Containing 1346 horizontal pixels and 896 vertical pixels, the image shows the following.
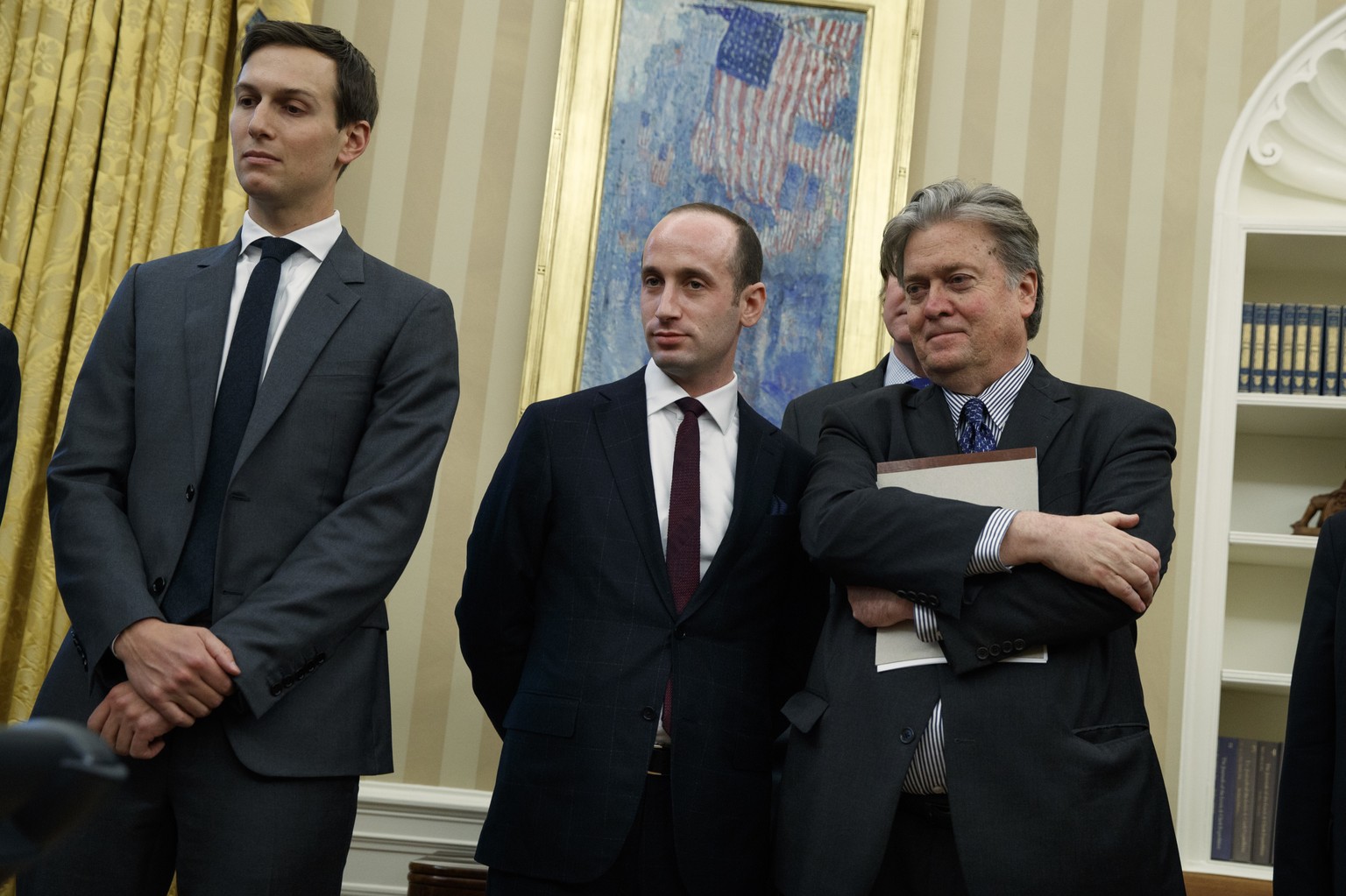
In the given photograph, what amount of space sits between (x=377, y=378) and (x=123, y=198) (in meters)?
2.03

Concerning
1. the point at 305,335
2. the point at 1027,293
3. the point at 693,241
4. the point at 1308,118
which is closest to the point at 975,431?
the point at 1027,293

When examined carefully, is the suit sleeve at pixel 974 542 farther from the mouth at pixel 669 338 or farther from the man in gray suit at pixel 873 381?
the man in gray suit at pixel 873 381

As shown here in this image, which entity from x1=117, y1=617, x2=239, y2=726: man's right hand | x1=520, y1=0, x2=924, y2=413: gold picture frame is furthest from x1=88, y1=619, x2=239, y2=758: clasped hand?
x1=520, y1=0, x2=924, y2=413: gold picture frame

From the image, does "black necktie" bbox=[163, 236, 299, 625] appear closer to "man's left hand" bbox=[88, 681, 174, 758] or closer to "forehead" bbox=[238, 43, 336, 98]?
"man's left hand" bbox=[88, 681, 174, 758]

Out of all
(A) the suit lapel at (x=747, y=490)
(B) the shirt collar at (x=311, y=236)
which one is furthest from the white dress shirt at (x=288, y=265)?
(A) the suit lapel at (x=747, y=490)

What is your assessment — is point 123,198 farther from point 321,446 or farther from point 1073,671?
point 1073,671

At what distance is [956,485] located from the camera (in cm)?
192

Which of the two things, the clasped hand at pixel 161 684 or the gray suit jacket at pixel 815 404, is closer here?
the clasped hand at pixel 161 684

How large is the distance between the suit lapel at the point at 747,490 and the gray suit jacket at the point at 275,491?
18.4 inches

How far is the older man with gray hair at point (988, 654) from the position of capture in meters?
1.71

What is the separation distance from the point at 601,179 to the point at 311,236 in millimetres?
1826

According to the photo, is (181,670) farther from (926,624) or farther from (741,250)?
(741,250)

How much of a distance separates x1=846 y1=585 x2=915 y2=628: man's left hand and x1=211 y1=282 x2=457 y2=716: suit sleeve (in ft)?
2.21

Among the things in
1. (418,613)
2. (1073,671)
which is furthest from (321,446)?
(418,613)
